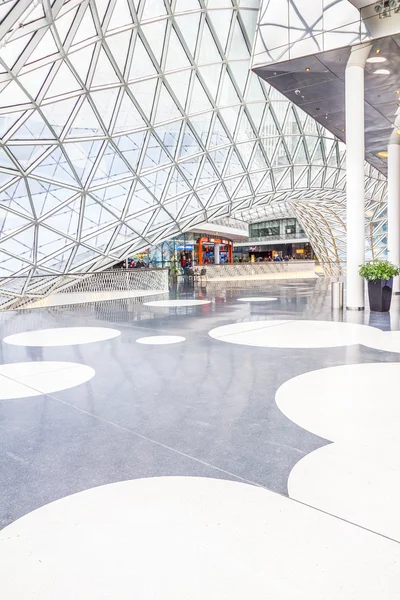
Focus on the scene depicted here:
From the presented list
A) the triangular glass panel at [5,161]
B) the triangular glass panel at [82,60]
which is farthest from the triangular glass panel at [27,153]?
the triangular glass panel at [82,60]

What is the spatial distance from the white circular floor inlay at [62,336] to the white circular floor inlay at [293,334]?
3049 mm

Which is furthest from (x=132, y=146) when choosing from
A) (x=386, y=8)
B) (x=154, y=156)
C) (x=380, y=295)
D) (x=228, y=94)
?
(x=380, y=295)

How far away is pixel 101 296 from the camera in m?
28.4

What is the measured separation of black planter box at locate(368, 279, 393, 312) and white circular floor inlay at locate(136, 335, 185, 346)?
8.77m

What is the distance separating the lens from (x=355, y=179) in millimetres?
17250

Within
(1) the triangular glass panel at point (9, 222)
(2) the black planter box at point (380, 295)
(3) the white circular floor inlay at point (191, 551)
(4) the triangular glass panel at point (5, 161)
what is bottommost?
(3) the white circular floor inlay at point (191, 551)

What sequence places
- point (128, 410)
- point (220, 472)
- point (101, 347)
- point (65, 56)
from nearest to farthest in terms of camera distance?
point (220, 472), point (128, 410), point (101, 347), point (65, 56)

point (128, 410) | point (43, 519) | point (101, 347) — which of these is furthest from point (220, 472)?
point (101, 347)

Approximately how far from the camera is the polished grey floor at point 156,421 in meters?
3.76

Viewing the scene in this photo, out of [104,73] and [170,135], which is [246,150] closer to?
[170,135]

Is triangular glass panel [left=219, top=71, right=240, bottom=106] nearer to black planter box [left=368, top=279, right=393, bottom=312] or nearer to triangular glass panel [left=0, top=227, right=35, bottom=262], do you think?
triangular glass panel [left=0, top=227, right=35, bottom=262]

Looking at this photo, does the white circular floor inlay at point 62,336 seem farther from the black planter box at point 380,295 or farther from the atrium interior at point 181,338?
the black planter box at point 380,295

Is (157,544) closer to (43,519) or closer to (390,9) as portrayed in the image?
(43,519)

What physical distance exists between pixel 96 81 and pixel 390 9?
1537 centimetres
